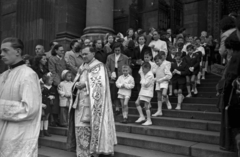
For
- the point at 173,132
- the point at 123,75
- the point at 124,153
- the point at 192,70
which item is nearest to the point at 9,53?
the point at 124,153

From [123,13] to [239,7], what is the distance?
21.1 ft

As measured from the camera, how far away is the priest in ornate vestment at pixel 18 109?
2.75 m

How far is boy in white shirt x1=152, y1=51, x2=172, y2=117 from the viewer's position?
6810 mm

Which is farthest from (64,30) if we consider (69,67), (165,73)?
(165,73)

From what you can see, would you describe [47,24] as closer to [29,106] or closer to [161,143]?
[161,143]

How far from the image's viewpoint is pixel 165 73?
6.94 meters

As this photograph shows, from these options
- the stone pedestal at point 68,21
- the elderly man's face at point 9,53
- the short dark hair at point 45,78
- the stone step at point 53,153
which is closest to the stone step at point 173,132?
the stone step at point 53,153

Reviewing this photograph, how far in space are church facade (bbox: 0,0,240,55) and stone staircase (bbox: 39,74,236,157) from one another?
23.5ft

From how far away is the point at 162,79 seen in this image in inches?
269

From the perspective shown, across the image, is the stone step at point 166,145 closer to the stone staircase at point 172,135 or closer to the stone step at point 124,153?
the stone staircase at point 172,135

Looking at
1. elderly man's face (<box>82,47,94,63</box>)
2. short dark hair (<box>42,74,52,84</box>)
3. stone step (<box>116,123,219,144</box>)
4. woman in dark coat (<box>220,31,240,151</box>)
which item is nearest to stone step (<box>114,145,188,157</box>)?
stone step (<box>116,123,219,144</box>)

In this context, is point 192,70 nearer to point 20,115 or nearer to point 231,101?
point 231,101

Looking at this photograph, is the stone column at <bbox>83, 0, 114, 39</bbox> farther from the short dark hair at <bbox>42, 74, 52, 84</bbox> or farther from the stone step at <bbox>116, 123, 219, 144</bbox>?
the stone step at <bbox>116, 123, 219, 144</bbox>

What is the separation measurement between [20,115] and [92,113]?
2230 mm
